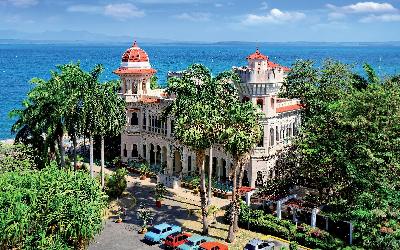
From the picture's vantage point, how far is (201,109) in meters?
41.7

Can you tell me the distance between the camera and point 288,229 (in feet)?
143

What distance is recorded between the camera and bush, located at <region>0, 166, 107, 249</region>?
2950cm

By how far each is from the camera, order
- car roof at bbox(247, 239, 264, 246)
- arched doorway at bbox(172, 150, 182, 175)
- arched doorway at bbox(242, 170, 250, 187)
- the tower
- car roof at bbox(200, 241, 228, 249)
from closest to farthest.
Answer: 1. car roof at bbox(200, 241, 228, 249)
2. car roof at bbox(247, 239, 264, 246)
3. arched doorway at bbox(242, 170, 250, 187)
4. arched doorway at bbox(172, 150, 182, 175)
5. the tower

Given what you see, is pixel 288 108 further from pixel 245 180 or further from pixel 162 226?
pixel 162 226

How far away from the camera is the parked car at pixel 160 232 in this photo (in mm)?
42219

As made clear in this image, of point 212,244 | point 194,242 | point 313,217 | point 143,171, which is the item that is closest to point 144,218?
point 194,242

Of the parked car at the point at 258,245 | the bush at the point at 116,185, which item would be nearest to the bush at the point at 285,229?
the parked car at the point at 258,245

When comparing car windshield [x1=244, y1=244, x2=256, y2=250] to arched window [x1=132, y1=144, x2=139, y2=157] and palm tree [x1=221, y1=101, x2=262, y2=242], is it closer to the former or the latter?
palm tree [x1=221, y1=101, x2=262, y2=242]

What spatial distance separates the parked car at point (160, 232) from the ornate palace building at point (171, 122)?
12329 mm

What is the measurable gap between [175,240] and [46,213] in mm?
13239

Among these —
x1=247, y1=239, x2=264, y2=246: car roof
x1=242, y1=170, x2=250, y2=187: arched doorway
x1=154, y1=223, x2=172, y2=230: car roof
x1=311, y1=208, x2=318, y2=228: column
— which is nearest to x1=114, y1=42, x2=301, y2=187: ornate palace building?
x1=242, y1=170, x2=250, y2=187: arched doorway

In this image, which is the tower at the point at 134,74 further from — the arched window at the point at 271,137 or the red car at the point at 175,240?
the red car at the point at 175,240

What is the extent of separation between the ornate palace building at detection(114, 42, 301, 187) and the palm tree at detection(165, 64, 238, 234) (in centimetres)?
317

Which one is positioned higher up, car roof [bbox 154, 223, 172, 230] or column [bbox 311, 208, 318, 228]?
column [bbox 311, 208, 318, 228]
